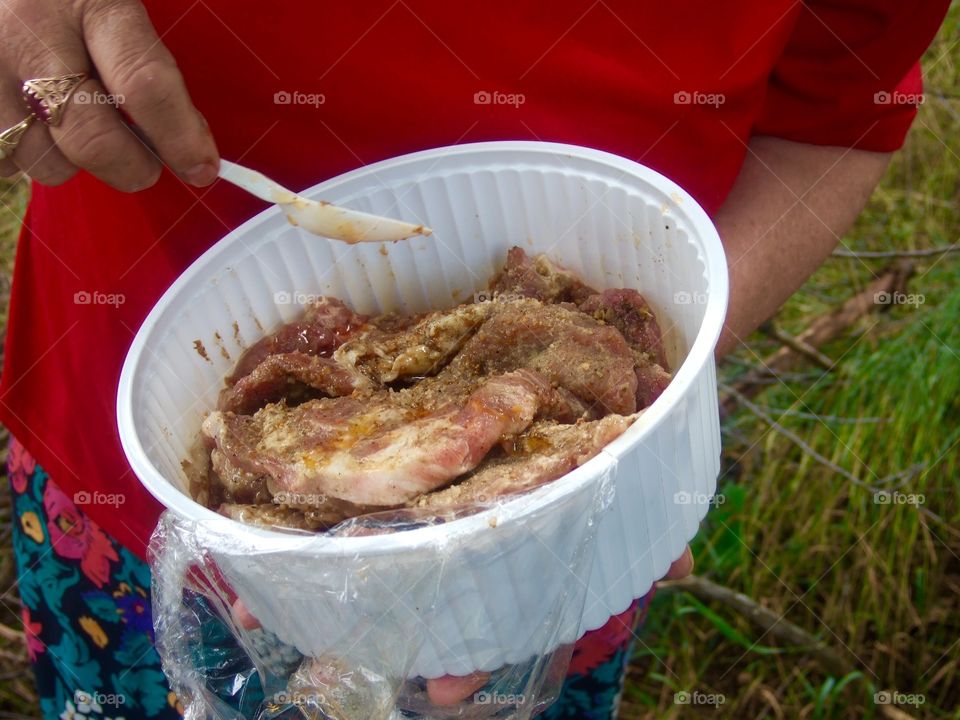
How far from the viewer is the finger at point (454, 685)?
135cm

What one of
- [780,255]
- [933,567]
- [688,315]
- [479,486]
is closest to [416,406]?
[479,486]

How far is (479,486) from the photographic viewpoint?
47.4 inches

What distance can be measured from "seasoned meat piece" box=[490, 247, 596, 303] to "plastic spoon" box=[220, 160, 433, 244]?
162mm

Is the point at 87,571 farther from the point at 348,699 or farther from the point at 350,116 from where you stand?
the point at 350,116

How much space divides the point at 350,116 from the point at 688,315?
0.68 meters
